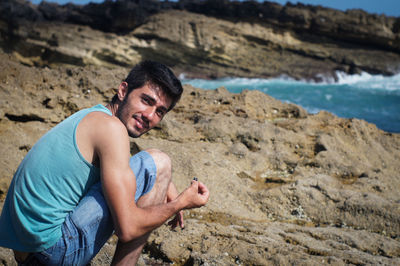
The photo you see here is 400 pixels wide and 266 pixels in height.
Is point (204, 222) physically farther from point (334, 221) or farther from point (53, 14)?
point (53, 14)

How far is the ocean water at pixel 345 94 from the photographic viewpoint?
13194 millimetres

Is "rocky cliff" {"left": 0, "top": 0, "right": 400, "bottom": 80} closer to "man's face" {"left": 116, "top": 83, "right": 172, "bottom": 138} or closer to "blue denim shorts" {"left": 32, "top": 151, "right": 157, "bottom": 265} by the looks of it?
"man's face" {"left": 116, "top": 83, "right": 172, "bottom": 138}

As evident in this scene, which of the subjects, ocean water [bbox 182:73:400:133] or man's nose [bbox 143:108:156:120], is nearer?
man's nose [bbox 143:108:156:120]

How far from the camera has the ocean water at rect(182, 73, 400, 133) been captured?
1319 cm

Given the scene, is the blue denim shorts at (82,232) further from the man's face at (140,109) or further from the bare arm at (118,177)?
the man's face at (140,109)

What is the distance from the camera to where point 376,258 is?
2115 mm

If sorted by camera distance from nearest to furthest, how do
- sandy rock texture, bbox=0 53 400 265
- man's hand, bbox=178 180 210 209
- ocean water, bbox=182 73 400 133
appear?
man's hand, bbox=178 180 210 209, sandy rock texture, bbox=0 53 400 265, ocean water, bbox=182 73 400 133

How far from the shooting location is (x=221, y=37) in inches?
822

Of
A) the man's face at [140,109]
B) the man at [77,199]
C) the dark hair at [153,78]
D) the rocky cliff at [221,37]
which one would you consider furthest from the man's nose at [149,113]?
the rocky cliff at [221,37]

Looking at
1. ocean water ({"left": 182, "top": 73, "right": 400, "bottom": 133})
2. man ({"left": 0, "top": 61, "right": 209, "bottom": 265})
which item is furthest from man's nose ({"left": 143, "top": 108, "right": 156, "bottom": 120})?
ocean water ({"left": 182, "top": 73, "right": 400, "bottom": 133})

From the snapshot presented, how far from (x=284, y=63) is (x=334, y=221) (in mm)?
20148

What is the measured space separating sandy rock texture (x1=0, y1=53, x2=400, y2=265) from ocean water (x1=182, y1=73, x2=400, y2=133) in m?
7.70

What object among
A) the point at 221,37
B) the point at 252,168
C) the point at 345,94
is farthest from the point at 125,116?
the point at 221,37

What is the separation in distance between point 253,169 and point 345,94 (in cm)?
1544
